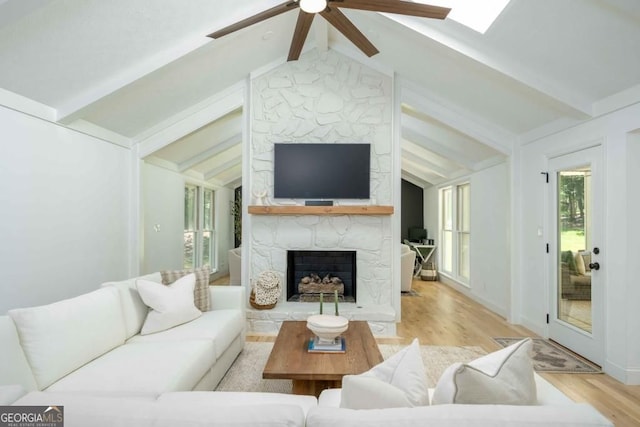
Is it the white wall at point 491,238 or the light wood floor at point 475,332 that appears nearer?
the light wood floor at point 475,332

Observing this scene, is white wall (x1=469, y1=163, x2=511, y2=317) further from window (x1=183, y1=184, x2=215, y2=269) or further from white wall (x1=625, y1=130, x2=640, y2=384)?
window (x1=183, y1=184, x2=215, y2=269)

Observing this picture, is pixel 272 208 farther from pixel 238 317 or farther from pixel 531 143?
pixel 531 143

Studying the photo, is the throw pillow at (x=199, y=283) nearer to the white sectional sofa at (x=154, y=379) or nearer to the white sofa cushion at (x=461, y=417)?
the white sectional sofa at (x=154, y=379)

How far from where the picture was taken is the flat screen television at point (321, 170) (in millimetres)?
4262

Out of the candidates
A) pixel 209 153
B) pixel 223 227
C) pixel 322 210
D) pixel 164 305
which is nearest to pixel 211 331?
pixel 164 305

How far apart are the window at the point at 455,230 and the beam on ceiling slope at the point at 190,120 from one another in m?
4.33

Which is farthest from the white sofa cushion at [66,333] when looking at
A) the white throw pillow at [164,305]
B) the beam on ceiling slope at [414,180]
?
the beam on ceiling slope at [414,180]

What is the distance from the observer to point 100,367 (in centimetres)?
189

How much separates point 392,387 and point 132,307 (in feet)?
7.16

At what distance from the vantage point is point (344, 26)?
2.39 m

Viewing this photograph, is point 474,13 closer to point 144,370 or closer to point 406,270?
point 144,370

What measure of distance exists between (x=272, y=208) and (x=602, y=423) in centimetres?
354

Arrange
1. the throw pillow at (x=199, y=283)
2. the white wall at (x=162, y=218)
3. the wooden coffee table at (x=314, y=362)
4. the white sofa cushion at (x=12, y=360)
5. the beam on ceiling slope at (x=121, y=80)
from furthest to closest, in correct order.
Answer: the white wall at (x=162, y=218) → the beam on ceiling slope at (x=121, y=80) → the throw pillow at (x=199, y=283) → the wooden coffee table at (x=314, y=362) → the white sofa cushion at (x=12, y=360)

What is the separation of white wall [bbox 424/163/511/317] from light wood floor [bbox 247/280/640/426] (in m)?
0.23
